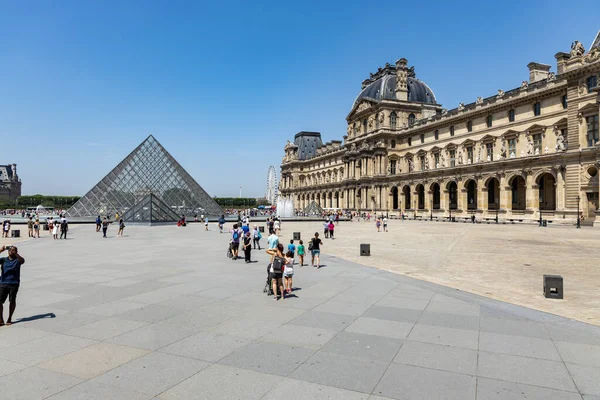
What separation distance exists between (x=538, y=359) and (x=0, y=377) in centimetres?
651

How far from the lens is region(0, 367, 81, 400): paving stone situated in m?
4.04

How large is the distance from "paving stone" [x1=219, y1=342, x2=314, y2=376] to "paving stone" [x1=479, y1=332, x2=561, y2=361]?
2.60 meters

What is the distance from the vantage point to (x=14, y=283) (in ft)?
21.2

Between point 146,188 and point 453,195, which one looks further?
point 453,195

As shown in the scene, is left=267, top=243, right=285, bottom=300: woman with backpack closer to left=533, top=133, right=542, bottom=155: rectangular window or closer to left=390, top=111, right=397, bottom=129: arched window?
left=533, top=133, right=542, bottom=155: rectangular window

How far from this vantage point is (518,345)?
5621 millimetres

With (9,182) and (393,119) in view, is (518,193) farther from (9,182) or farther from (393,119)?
(9,182)

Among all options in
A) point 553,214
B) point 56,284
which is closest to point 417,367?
point 56,284

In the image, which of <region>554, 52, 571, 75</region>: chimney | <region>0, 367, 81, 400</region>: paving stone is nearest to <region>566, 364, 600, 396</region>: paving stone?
<region>0, 367, 81, 400</region>: paving stone

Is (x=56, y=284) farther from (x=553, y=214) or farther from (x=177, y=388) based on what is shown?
(x=553, y=214)

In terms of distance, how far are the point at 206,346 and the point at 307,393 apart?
1937 mm

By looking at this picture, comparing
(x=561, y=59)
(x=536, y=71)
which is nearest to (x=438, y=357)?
(x=561, y=59)

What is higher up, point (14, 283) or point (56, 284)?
point (14, 283)

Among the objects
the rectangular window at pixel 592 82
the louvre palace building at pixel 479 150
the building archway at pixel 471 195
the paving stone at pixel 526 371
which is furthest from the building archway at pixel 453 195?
the paving stone at pixel 526 371
